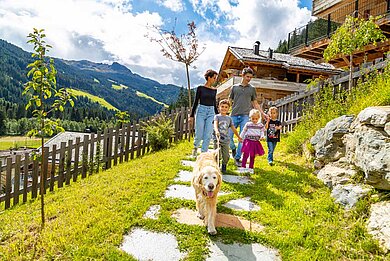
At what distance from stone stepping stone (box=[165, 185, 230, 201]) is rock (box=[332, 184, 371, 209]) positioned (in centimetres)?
158

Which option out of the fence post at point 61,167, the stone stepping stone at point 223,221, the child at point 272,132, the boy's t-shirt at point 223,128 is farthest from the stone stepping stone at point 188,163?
the fence post at point 61,167

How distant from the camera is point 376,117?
11.5 ft

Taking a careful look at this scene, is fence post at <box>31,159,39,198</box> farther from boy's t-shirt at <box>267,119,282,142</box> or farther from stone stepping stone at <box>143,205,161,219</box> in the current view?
boy's t-shirt at <box>267,119,282,142</box>

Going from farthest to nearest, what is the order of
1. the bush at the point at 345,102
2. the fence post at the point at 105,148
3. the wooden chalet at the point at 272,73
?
the wooden chalet at the point at 272,73
the fence post at the point at 105,148
the bush at the point at 345,102

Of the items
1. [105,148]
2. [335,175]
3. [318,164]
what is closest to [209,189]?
[335,175]

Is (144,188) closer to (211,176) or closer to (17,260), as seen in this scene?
(211,176)

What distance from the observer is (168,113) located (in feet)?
32.2

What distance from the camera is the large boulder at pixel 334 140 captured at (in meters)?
4.74

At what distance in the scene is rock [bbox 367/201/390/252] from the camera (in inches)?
110

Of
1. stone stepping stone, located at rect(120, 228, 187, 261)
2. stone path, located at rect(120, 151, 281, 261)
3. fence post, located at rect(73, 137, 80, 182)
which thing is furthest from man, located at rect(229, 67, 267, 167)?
fence post, located at rect(73, 137, 80, 182)

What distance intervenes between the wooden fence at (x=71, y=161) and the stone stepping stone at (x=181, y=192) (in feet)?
10.3

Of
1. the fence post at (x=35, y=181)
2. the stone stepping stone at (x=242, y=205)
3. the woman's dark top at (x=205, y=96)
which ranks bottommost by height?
the fence post at (x=35, y=181)

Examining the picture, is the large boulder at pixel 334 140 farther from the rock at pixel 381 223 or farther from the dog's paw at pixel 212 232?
the dog's paw at pixel 212 232

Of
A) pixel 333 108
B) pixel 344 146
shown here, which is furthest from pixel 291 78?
pixel 344 146
